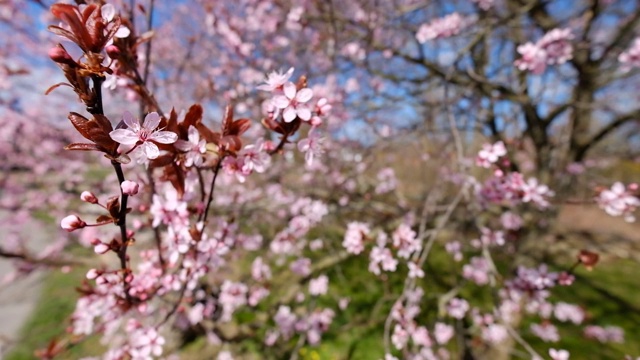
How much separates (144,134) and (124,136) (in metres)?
0.06

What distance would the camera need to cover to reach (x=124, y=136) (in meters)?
0.80

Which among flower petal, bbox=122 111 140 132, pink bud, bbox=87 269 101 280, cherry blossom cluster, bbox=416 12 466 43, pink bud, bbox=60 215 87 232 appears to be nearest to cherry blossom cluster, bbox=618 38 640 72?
cherry blossom cluster, bbox=416 12 466 43

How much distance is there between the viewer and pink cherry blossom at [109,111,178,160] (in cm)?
80

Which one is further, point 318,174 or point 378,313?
point 318,174

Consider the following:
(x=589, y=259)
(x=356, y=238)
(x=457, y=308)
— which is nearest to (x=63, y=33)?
(x=356, y=238)

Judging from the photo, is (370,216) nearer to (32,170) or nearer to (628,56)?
(628,56)

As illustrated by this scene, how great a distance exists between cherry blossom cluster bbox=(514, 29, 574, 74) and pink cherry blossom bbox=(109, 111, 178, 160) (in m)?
2.39

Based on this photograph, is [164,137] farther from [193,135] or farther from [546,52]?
[546,52]

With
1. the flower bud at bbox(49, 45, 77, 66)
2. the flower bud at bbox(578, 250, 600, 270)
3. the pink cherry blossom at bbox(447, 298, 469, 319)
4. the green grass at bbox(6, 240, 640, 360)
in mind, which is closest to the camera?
the flower bud at bbox(49, 45, 77, 66)

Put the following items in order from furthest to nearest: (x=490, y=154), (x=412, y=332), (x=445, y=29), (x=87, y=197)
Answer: (x=445, y=29) < (x=412, y=332) < (x=490, y=154) < (x=87, y=197)

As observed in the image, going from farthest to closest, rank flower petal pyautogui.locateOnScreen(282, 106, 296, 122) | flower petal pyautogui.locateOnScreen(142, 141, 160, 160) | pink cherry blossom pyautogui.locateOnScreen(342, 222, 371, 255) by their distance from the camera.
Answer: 1. pink cherry blossom pyautogui.locateOnScreen(342, 222, 371, 255)
2. flower petal pyautogui.locateOnScreen(282, 106, 296, 122)
3. flower petal pyautogui.locateOnScreen(142, 141, 160, 160)

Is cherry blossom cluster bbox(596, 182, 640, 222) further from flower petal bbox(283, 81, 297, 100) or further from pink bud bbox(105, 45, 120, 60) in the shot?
pink bud bbox(105, 45, 120, 60)

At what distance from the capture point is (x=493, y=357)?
3.39 m

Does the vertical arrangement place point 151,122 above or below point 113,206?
above
